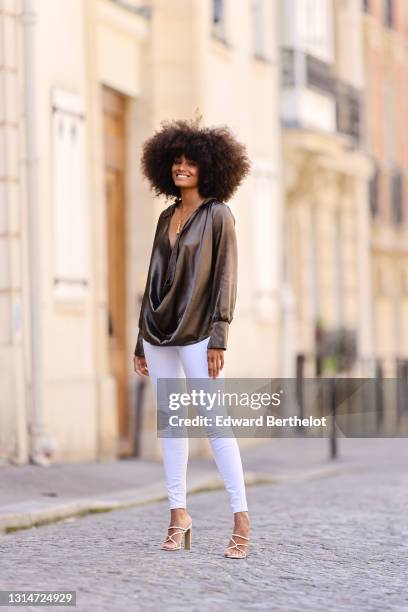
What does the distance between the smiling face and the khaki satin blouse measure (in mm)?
190

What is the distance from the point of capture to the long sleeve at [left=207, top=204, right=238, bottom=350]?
7.92 m

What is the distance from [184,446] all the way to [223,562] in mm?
558

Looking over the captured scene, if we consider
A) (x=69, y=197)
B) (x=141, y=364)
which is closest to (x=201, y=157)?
(x=141, y=364)

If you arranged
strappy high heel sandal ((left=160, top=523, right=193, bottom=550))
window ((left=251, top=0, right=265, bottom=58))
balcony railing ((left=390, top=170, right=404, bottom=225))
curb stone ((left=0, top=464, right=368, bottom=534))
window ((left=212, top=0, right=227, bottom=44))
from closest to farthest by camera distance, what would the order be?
strappy high heel sandal ((left=160, top=523, right=193, bottom=550)) → curb stone ((left=0, top=464, right=368, bottom=534)) → window ((left=212, top=0, right=227, bottom=44)) → window ((left=251, top=0, right=265, bottom=58)) → balcony railing ((left=390, top=170, right=404, bottom=225))

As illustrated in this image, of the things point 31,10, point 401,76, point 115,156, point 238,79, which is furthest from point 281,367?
point 401,76

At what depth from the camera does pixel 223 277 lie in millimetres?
7969

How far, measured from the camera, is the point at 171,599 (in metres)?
6.84

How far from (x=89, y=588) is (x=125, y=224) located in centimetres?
1145

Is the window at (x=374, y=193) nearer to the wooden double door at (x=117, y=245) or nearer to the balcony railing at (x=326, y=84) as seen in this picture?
the balcony railing at (x=326, y=84)

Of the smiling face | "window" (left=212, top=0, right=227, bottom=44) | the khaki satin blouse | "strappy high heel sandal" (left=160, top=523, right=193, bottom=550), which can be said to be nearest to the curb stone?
"strappy high heel sandal" (left=160, top=523, right=193, bottom=550)

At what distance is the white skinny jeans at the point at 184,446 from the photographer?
7.97m

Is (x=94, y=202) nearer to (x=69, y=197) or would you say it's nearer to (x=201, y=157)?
(x=69, y=197)

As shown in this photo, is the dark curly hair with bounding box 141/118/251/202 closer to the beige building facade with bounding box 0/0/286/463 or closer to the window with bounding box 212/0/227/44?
the beige building facade with bounding box 0/0/286/463

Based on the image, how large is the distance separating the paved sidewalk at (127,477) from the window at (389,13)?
13326 mm
